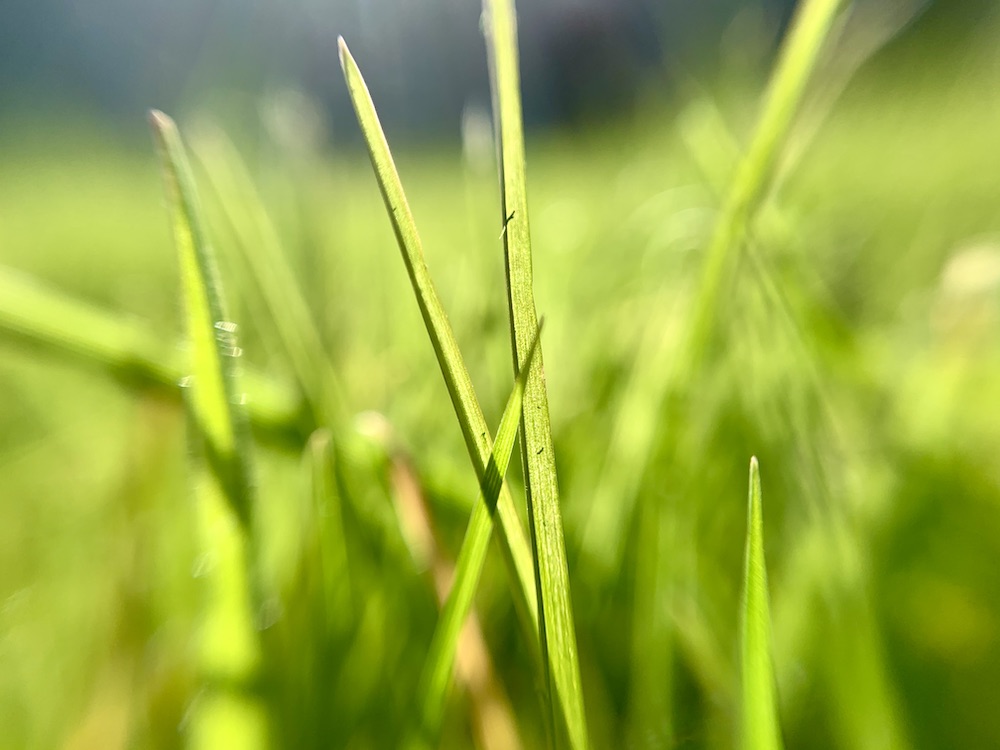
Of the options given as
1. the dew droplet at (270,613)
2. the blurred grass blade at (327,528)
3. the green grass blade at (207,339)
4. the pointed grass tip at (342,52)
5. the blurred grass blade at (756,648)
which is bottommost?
the blurred grass blade at (756,648)

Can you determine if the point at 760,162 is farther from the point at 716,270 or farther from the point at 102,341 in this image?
the point at 102,341

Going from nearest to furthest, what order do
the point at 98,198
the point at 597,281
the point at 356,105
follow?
1. the point at 356,105
2. the point at 597,281
3. the point at 98,198

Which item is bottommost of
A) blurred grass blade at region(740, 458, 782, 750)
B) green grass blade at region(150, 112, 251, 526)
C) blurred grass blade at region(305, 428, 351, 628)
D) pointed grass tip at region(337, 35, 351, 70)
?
blurred grass blade at region(740, 458, 782, 750)

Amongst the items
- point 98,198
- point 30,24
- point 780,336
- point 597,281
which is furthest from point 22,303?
point 30,24

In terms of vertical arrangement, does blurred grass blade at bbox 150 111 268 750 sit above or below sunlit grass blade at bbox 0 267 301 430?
below

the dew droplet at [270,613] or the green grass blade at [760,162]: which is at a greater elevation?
the green grass blade at [760,162]

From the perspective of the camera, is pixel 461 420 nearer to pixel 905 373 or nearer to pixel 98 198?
pixel 905 373
